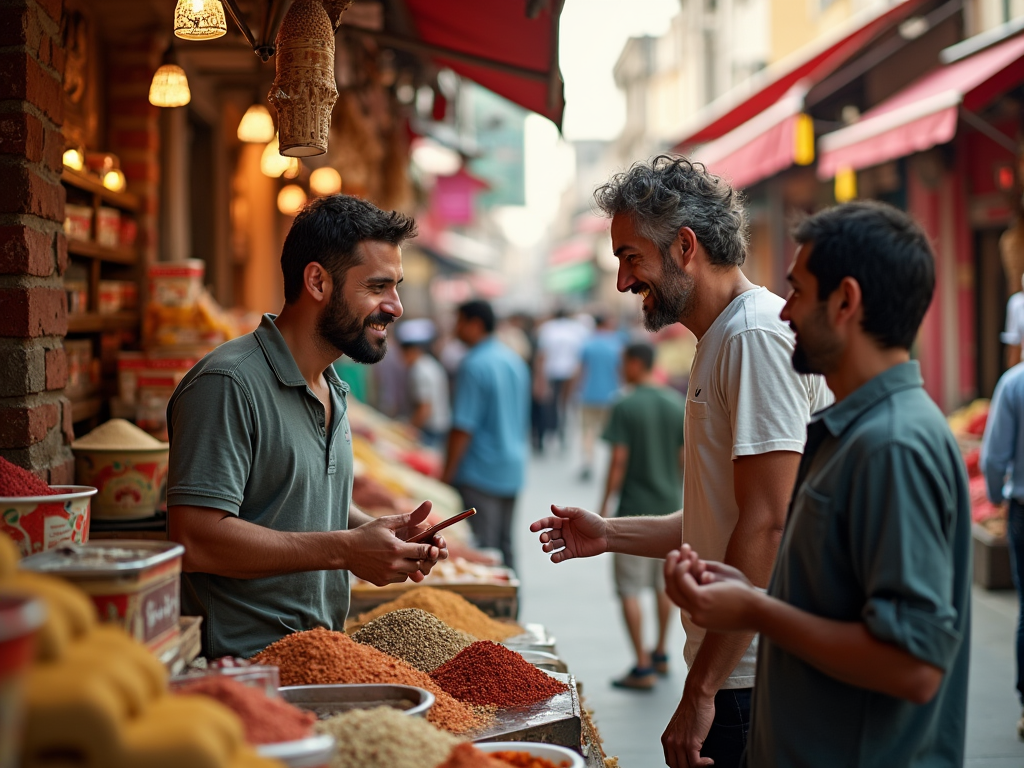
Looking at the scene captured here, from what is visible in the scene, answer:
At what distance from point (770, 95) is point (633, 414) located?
9.23 m

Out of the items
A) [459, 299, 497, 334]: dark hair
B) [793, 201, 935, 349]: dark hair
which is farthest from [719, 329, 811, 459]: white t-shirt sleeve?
[459, 299, 497, 334]: dark hair

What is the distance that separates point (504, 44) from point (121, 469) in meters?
3.22

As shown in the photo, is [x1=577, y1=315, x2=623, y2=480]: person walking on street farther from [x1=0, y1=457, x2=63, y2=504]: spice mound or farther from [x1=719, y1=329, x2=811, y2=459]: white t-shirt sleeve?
[x1=0, y1=457, x2=63, y2=504]: spice mound

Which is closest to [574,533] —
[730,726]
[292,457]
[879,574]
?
[730,726]

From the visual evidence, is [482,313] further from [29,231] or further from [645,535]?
[29,231]

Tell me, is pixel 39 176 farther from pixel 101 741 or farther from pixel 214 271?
pixel 214 271

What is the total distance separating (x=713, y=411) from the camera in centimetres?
274

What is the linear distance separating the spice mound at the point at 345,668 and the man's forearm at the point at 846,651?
0.79 m

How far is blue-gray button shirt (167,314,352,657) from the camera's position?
8.64ft

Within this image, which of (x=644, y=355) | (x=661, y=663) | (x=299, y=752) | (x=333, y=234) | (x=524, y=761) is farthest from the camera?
(x=644, y=355)

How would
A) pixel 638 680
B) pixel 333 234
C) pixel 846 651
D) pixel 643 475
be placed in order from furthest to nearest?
pixel 643 475 → pixel 638 680 → pixel 333 234 → pixel 846 651

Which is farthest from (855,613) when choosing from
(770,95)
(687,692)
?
(770,95)

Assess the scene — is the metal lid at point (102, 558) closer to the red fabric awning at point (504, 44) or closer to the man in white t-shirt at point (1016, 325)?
the red fabric awning at point (504, 44)

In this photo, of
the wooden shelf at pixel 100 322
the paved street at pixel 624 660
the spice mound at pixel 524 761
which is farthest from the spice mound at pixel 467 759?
the paved street at pixel 624 660
